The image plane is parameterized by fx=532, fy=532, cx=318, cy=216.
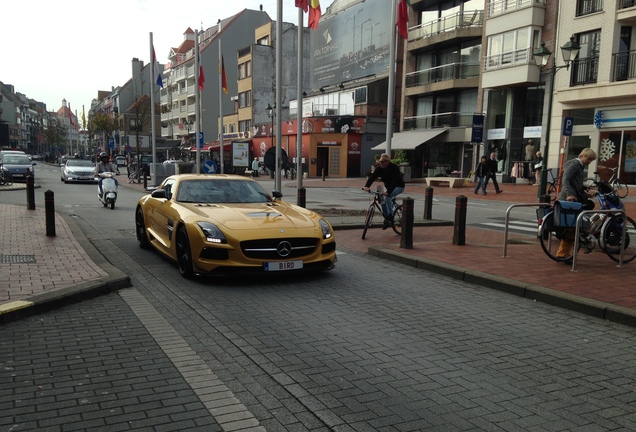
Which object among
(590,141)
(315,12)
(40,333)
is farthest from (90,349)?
(590,141)

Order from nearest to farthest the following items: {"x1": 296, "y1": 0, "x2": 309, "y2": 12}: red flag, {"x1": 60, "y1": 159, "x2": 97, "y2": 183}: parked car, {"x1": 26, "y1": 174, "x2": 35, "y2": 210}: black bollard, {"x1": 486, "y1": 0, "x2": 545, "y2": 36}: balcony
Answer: {"x1": 26, "y1": 174, "x2": 35, "y2": 210}: black bollard, {"x1": 296, "y1": 0, "x2": 309, "y2": 12}: red flag, {"x1": 486, "y1": 0, "x2": 545, "y2": 36}: balcony, {"x1": 60, "y1": 159, "x2": 97, "y2": 183}: parked car

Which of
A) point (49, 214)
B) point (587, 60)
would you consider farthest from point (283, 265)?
point (587, 60)

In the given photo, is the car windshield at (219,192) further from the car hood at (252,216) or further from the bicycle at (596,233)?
the bicycle at (596,233)

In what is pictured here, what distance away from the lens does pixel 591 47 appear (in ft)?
88.3

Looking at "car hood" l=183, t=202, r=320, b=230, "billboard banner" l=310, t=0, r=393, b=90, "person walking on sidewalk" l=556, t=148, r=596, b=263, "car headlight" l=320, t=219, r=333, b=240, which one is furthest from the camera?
"billboard banner" l=310, t=0, r=393, b=90

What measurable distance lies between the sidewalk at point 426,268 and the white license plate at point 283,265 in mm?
1773

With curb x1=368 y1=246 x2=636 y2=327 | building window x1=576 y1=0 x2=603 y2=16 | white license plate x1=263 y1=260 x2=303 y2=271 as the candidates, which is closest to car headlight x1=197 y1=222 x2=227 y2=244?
white license plate x1=263 y1=260 x2=303 y2=271

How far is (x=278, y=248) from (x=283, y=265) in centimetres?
23

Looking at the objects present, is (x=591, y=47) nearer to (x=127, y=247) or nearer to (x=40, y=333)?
(x=127, y=247)

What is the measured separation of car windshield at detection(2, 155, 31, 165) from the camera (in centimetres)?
2965

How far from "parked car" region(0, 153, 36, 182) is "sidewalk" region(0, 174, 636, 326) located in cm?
1960

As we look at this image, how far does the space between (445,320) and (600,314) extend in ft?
5.75

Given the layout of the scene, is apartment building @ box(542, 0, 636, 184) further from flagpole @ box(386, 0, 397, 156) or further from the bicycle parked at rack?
the bicycle parked at rack

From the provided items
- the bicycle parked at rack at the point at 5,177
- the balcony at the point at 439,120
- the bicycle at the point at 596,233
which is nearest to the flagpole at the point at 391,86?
the bicycle at the point at 596,233
